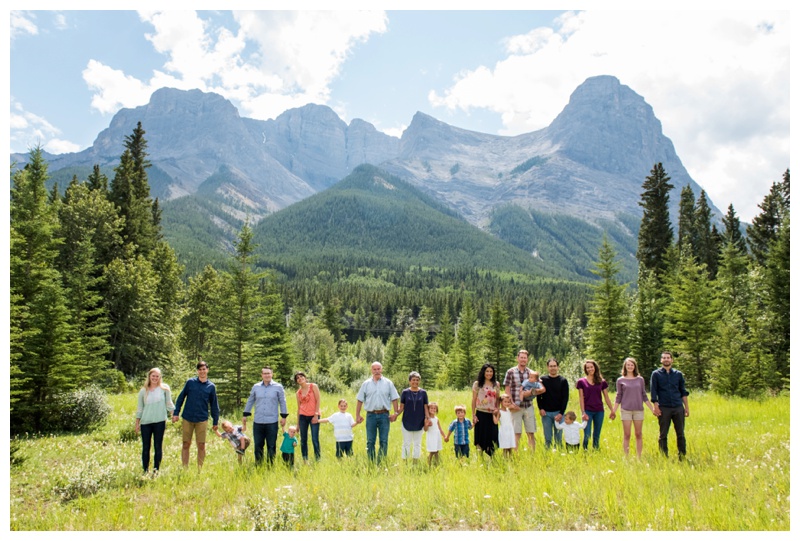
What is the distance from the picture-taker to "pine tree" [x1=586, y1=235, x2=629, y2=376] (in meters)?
26.4

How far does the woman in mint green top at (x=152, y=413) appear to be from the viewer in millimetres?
8828

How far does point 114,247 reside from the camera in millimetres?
30891

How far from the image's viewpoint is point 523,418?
9602 millimetres

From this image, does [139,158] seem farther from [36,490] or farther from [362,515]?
[362,515]

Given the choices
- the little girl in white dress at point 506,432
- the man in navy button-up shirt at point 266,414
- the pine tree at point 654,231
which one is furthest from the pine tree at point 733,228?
the man in navy button-up shirt at point 266,414

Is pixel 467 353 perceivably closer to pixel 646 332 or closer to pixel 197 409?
pixel 646 332

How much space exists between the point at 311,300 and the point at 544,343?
69113mm

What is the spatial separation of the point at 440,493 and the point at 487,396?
2.63 m

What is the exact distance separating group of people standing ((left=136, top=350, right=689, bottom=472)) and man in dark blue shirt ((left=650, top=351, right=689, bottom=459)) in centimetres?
2

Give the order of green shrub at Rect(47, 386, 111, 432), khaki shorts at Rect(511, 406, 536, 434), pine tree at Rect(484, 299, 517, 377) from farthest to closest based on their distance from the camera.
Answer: pine tree at Rect(484, 299, 517, 377) < green shrub at Rect(47, 386, 111, 432) < khaki shorts at Rect(511, 406, 536, 434)

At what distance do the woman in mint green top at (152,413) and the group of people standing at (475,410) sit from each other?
0.06 feet

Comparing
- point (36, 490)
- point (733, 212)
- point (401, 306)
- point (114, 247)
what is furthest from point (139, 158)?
point (401, 306)

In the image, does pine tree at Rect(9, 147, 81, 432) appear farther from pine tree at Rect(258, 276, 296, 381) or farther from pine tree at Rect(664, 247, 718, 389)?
pine tree at Rect(664, 247, 718, 389)

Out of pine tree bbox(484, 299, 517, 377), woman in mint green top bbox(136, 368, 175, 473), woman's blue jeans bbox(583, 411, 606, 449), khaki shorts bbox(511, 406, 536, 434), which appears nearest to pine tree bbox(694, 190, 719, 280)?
pine tree bbox(484, 299, 517, 377)
